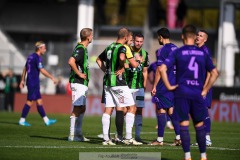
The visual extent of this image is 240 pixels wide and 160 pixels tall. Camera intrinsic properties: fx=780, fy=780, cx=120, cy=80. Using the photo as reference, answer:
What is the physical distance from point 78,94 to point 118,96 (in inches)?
49.8

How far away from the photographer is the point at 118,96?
1577cm

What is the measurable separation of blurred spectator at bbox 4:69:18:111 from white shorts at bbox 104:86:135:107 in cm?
2102

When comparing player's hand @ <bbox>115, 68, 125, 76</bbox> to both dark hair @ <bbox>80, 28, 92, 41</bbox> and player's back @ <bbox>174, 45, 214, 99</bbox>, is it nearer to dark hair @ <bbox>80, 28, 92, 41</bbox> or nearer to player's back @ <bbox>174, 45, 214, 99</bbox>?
dark hair @ <bbox>80, 28, 92, 41</bbox>

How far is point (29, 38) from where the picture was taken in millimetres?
51062

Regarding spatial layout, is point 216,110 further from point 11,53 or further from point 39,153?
point 39,153

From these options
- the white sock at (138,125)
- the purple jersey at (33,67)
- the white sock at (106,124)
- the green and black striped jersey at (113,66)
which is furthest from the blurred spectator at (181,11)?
the white sock at (106,124)

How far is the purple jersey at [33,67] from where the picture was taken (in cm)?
2220

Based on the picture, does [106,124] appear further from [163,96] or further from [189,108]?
[189,108]

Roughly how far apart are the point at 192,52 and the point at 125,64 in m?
3.96

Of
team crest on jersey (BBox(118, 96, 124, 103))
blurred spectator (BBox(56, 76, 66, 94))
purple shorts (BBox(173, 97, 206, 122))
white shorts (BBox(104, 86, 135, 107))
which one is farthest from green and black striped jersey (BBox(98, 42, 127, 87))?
blurred spectator (BBox(56, 76, 66, 94))

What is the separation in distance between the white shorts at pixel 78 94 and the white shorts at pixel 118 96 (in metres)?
0.97

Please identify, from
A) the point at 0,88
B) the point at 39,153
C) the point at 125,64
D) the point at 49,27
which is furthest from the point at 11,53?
the point at 39,153

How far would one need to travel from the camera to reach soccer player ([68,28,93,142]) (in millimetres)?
16562

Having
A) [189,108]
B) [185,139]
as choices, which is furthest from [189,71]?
[185,139]
